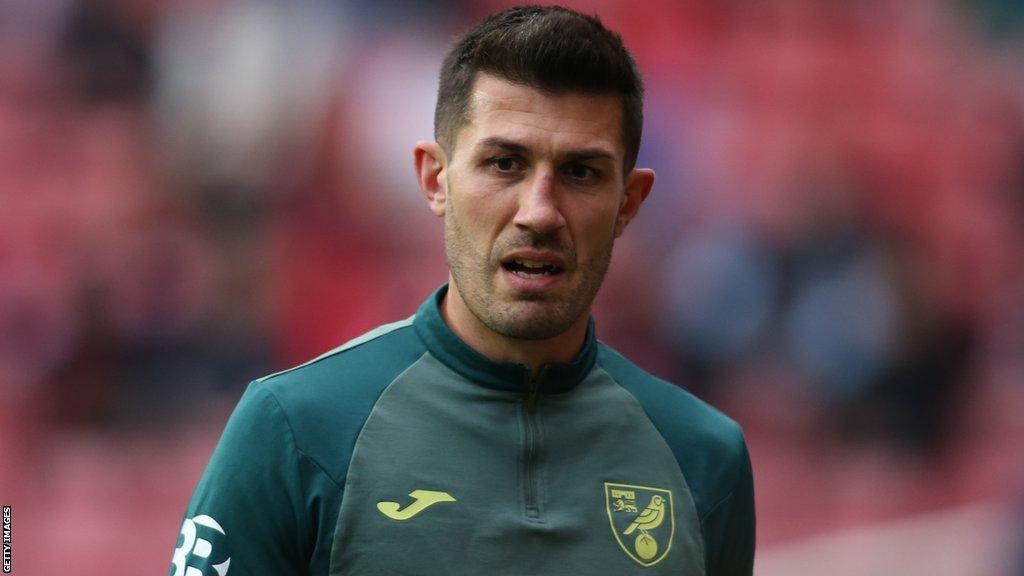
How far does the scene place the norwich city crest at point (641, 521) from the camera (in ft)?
6.95

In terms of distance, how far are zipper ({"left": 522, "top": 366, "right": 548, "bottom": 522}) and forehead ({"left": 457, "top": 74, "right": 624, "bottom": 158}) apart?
372 millimetres

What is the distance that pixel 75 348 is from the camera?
4641 millimetres

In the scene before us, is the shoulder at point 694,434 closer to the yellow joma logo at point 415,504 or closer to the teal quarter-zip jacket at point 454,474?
the teal quarter-zip jacket at point 454,474

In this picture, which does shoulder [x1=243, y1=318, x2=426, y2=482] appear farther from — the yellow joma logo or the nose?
the nose

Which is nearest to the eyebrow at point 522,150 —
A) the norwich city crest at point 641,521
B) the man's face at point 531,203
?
the man's face at point 531,203

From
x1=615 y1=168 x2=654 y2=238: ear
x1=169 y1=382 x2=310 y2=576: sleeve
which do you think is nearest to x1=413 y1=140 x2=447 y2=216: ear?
x1=615 y1=168 x2=654 y2=238: ear

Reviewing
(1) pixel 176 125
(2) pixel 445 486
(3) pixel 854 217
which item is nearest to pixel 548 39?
(2) pixel 445 486

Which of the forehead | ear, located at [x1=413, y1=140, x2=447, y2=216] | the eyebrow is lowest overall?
ear, located at [x1=413, y1=140, x2=447, y2=216]

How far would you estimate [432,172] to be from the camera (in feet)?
7.58

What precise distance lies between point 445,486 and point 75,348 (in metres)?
2.94

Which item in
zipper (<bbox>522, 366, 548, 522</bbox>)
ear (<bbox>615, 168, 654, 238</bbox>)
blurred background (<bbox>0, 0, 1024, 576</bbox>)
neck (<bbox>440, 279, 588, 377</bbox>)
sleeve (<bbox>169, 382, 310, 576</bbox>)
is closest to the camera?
sleeve (<bbox>169, 382, 310, 576</bbox>)

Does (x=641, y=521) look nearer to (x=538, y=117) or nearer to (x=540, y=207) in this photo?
(x=540, y=207)

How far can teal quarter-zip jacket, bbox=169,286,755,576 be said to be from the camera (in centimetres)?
197

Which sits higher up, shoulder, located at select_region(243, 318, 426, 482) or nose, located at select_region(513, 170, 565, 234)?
nose, located at select_region(513, 170, 565, 234)
